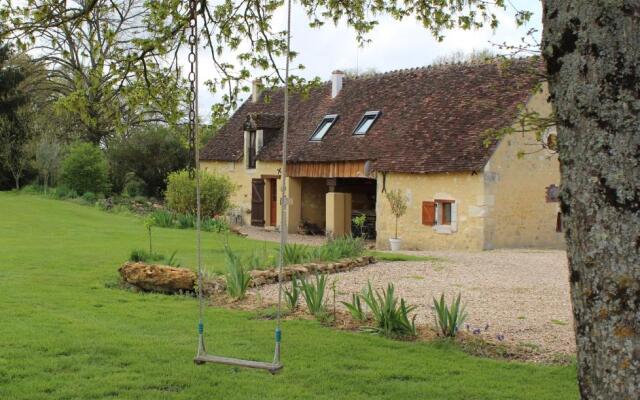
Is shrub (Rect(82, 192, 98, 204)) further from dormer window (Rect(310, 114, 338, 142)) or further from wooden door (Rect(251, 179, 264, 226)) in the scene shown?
dormer window (Rect(310, 114, 338, 142))

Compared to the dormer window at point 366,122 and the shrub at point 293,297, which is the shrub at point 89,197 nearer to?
the dormer window at point 366,122

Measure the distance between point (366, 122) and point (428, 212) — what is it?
521 cm

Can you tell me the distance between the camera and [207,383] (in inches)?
211

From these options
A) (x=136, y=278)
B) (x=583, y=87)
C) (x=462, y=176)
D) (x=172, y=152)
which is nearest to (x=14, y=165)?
(x=172, y=152)

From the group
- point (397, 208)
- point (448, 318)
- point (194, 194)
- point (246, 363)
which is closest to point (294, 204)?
point (194, 194)

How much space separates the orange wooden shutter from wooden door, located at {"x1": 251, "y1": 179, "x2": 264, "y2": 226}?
899 centimetres

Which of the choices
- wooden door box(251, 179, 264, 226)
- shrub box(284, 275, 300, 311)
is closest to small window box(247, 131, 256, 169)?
wooden door box(251, 179, 264, 226)

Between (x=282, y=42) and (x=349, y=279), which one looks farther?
(x=349, y=279)

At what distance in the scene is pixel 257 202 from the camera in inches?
1075

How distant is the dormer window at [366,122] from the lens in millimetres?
23094

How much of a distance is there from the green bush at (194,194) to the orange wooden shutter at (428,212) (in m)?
7.70

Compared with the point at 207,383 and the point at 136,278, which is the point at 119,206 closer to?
the point at 136,278

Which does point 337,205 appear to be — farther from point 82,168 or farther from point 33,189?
point 33,189

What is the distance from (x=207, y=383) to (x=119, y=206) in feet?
76.7
